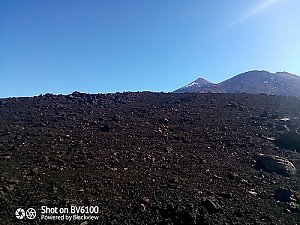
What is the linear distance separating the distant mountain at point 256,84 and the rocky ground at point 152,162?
3982 cm

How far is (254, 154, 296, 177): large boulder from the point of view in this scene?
10703mm

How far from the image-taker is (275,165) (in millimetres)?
10938

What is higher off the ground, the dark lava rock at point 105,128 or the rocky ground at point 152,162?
the dark lava rock at point 105,128

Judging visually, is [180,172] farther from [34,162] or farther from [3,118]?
[3,118]

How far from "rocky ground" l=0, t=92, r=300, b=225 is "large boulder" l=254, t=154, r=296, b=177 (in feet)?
0.13

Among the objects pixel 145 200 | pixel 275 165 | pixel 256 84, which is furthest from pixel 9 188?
pixel 256 84

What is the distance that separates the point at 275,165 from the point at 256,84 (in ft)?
178

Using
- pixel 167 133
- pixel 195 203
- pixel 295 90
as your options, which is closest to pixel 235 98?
pixel 167 133

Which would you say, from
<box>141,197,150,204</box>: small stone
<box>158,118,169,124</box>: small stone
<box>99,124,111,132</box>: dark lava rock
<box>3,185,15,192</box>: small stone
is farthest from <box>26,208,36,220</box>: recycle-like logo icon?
<box>158,118,169,124</box>: small stone

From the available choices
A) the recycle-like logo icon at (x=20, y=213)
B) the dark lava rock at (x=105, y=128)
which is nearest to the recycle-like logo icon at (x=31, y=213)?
the recycle-like logo icon at (x=20, y=213)

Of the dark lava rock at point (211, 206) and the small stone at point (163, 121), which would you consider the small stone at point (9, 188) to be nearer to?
the dark lava rock at point (211, 206)

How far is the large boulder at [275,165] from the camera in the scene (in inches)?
421

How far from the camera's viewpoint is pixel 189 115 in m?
17.5

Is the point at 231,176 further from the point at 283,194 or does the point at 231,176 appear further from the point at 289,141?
the point at 289,141
